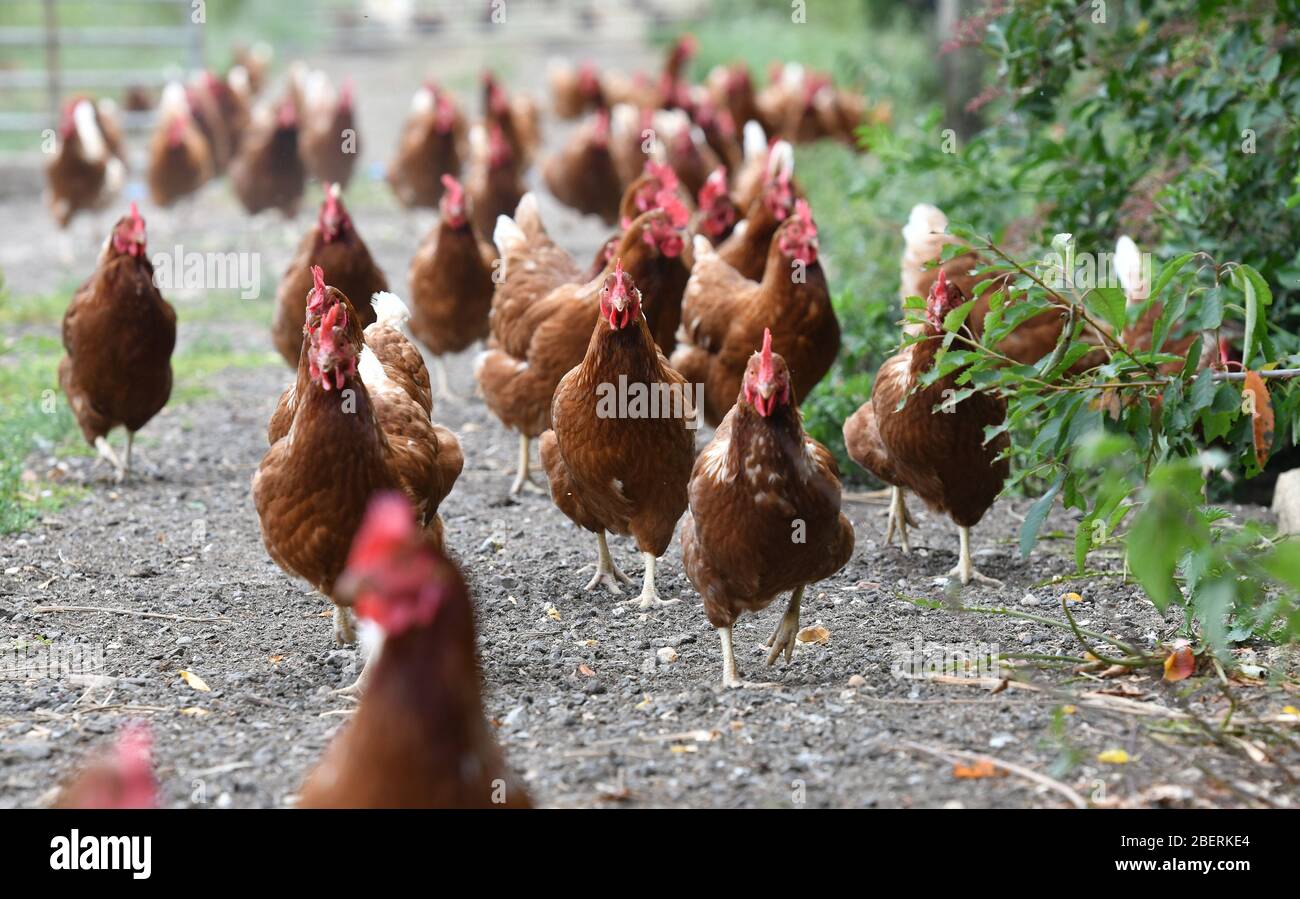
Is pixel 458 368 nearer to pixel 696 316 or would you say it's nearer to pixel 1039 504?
pixel 696 316

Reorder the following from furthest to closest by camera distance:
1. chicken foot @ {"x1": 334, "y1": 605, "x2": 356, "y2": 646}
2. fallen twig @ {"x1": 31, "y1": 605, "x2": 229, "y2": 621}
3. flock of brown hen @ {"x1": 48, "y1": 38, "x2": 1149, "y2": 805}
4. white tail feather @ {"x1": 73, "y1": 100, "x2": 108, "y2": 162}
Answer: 1. white tail feather @ {"x1": 73, "y1": 100, "x2": 108, "y2": 162}
2. fallen twig @ {"x1": 31, "y1": 605, "x2": 229, "y2": 621}
3. chicken foot @ {"x1": 334, "y1": 605, "x2": 356, "y2": 646}
4. flock of brown hen @ {"x1": 48, "y1": 38, "x2": 1149, "y2": 805}

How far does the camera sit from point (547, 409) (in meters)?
5.95

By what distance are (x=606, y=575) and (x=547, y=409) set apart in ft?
3.21

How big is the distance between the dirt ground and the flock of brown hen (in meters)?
0.24

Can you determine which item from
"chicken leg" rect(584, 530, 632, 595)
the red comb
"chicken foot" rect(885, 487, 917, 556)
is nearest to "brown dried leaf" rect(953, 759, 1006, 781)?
"chicken leg" rect(584, 530, 632, 595)

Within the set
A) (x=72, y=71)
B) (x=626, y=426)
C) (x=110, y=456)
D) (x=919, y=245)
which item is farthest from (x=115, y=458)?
(x=72, y=71)

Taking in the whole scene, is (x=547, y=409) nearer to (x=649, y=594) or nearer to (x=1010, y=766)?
(x=649, y=594)

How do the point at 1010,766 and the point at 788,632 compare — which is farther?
the point at 788,632

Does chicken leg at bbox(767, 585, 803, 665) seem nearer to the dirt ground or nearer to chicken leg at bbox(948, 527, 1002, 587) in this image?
the dirt ground

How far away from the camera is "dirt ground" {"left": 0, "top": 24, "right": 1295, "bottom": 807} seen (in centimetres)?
338

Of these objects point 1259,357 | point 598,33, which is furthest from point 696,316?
point 598,33

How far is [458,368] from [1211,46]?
494cm

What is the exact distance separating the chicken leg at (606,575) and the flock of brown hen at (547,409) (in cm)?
1

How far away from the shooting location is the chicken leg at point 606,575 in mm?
5219
